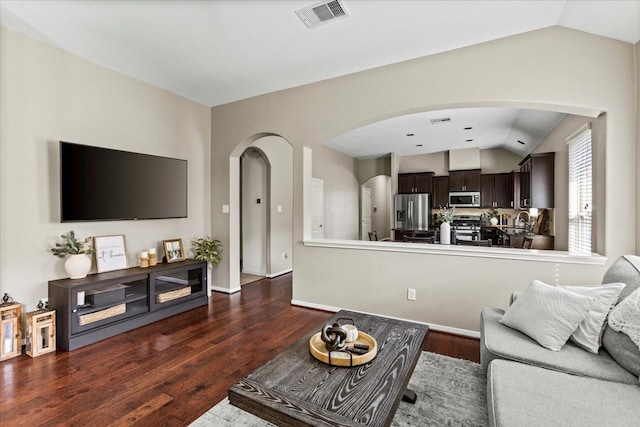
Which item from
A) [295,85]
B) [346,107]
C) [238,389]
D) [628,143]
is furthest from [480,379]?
[295,85]

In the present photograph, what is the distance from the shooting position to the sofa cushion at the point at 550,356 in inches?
62.6

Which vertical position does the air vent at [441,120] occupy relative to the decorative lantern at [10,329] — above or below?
above

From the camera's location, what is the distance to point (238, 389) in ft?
4.64

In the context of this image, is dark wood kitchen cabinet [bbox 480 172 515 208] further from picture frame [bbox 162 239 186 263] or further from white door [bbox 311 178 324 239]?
picture frame [bbox 162 239 186 263]

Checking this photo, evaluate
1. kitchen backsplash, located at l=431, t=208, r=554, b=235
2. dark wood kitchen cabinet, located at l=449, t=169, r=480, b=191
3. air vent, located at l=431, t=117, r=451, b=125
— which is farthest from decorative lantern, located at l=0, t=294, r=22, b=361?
dark wood kitchen cabinet, located at l=449, t=169, r=480, b=191

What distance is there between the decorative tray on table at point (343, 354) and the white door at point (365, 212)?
770cm

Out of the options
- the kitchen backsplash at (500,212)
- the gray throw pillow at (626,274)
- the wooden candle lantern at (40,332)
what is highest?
the kitchen backsplash at (500,212)

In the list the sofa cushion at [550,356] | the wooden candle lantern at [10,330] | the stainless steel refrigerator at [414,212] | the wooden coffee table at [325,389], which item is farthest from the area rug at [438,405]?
the stainless steel refrigerator at [414,212]

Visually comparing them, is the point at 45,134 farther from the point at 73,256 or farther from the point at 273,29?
the point at 273,29

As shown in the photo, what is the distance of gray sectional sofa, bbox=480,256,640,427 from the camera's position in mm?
1270

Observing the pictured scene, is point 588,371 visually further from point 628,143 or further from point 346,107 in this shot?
point 346,107

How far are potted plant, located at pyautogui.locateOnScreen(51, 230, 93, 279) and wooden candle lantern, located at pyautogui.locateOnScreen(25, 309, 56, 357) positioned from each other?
1.26 ft

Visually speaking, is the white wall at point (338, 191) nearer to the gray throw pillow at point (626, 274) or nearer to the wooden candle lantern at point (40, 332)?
the wooden candle lantern at point (40, 332)

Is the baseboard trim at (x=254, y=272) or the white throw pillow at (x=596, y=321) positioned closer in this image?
the white throw pillow at (x=596, y=321)
